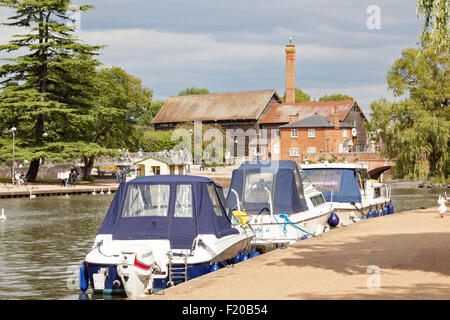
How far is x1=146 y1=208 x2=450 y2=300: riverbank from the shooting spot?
941cm

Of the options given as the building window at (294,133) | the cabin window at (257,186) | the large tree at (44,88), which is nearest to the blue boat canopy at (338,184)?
the cabin window at (257,186)

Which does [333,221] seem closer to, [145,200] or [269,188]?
[269,188]

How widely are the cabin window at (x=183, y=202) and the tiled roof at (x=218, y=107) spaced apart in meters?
96.3

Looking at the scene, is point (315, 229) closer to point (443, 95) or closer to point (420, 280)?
point (420, 280)

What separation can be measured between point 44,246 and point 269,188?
910 centimetres

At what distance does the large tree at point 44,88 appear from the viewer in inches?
2388

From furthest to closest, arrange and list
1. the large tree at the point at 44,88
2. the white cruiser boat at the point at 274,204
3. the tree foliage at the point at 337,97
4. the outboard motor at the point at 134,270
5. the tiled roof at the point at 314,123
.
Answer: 1. the tree foliage at the point at 337,97
2. the tiled roof at the point at 314,123
3. the large tree at the point at 44,88
4. the white cruiser boat at the point at 274,204
5. the outboard motor at the point at 134,270

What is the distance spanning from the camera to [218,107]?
116m

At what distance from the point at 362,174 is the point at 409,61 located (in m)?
18.5

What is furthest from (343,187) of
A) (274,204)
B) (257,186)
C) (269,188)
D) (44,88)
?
(44,88)

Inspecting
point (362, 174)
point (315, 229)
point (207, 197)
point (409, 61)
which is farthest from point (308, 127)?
point (207, 197)

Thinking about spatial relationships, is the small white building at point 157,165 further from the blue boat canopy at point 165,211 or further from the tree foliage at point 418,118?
the blue boat canopy at point 165,211

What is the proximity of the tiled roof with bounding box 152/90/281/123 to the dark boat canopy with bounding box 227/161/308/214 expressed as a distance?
296 feet

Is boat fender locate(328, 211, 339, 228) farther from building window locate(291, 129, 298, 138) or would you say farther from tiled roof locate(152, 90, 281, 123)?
tiled roof locate(152, 90, 281, 123)
